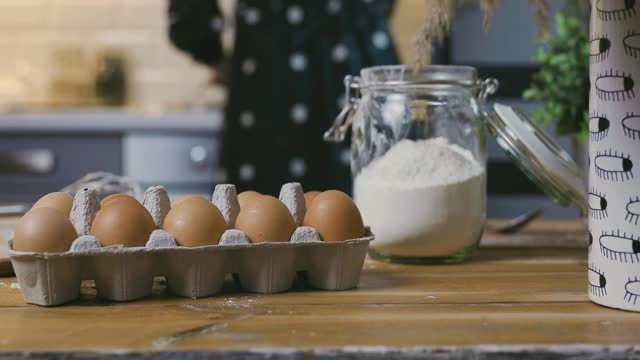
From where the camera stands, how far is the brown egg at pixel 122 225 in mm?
562

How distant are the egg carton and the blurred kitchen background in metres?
1.14

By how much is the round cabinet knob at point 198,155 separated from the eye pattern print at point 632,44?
5.86ft

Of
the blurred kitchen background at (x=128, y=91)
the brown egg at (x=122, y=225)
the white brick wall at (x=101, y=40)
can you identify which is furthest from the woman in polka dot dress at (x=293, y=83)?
the white brick wall at (x=101, y=40)

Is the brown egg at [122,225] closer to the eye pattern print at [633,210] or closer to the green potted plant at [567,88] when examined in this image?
the eye pattern print at [633,210]

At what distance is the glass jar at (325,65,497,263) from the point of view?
0.80 m

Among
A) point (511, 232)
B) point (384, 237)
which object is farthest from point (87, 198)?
point (511, 232)

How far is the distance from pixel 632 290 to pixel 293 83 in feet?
4.17

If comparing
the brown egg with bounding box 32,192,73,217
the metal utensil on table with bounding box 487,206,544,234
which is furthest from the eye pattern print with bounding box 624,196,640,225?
the metal utensil on table with bounding box 487,206,544,234

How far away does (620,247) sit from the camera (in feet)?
1.72

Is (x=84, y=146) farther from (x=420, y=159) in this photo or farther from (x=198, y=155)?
(x=420, y=159)

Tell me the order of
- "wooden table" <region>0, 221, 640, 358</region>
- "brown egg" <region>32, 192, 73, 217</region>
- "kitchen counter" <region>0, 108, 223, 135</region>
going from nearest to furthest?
"wooden table" <region>0, 221, 640, 358</region>
"brown egg" <region>32, 192, 73, 217</region>
"kitchen counter" <region>0, 108, 223, 135</region>

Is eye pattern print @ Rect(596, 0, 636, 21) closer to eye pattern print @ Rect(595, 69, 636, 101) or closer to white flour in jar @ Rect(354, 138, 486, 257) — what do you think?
eye pattern print @ Rect(595, 69, 636, 101)

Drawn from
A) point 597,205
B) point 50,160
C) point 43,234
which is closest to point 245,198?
point 43,234

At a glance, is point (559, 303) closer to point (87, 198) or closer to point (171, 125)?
point (87, 198)
